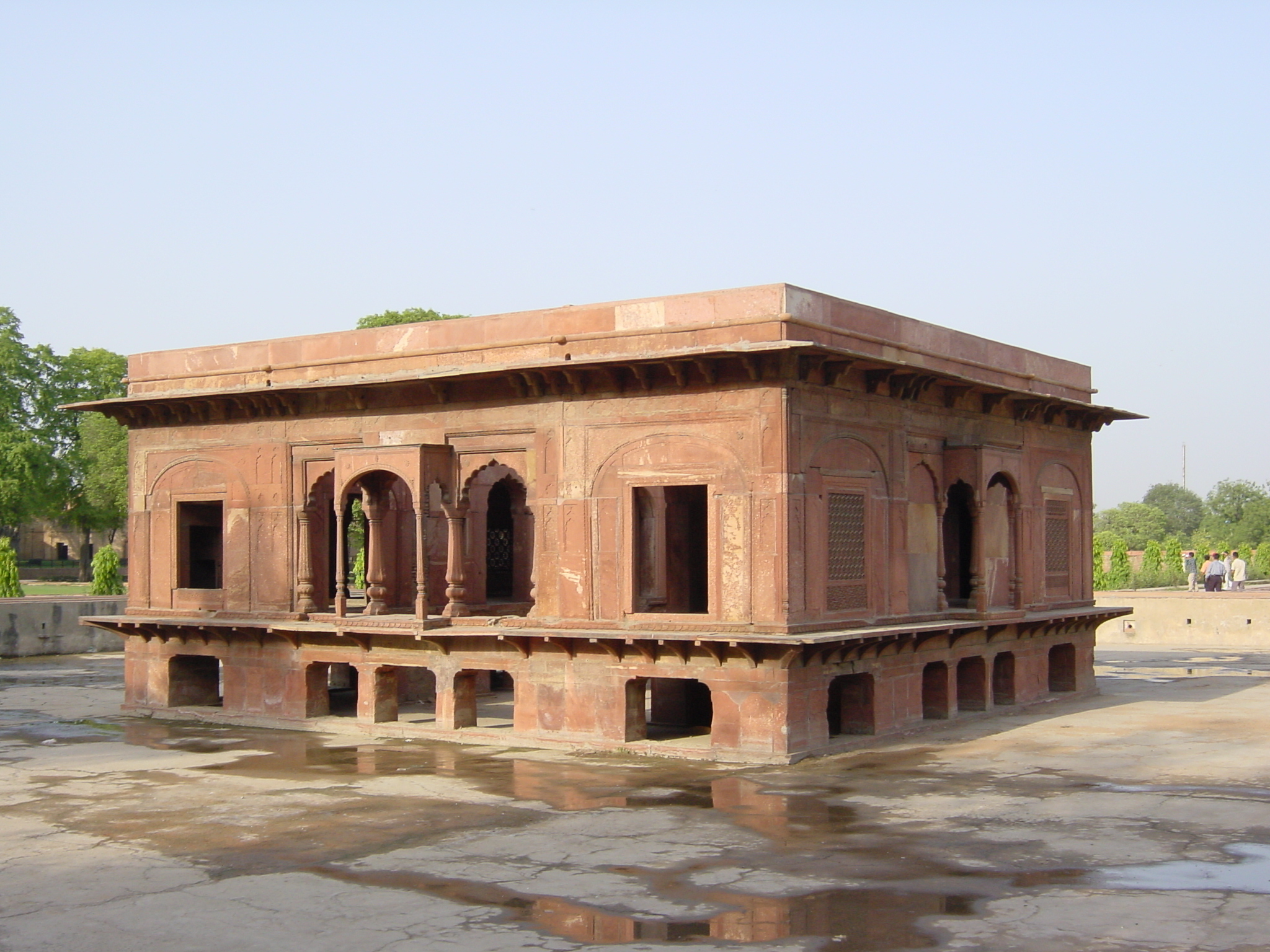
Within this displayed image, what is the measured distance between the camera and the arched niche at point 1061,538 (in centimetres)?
2172

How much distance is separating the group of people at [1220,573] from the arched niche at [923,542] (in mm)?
21751

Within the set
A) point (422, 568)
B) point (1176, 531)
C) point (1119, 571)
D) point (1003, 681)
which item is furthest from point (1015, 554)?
point (1176, 531)

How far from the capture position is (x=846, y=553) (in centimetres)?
1689

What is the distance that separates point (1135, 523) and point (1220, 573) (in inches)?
3377

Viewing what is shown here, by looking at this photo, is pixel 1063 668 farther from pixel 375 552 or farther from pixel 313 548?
pixel 313 548

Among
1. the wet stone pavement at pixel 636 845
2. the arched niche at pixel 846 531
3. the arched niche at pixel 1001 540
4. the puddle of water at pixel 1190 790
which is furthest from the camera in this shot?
the arched niche at pixel 1001 540

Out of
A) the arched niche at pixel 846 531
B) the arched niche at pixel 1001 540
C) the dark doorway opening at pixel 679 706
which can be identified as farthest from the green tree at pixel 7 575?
the arched niche at pixel 846 531

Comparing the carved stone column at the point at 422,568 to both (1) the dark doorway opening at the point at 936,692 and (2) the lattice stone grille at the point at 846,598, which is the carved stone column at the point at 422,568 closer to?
(2) the lattice stone grille at the point at 846,598

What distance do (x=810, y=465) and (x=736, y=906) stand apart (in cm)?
744

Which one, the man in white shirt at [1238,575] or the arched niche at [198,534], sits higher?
the arched niche at [198,534]

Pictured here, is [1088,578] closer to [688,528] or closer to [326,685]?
[688,528]

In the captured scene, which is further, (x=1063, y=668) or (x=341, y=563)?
(x=1063, y=668)

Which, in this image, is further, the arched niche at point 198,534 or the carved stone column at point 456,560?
the arched niche at point 198,534

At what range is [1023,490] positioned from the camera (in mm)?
21172
